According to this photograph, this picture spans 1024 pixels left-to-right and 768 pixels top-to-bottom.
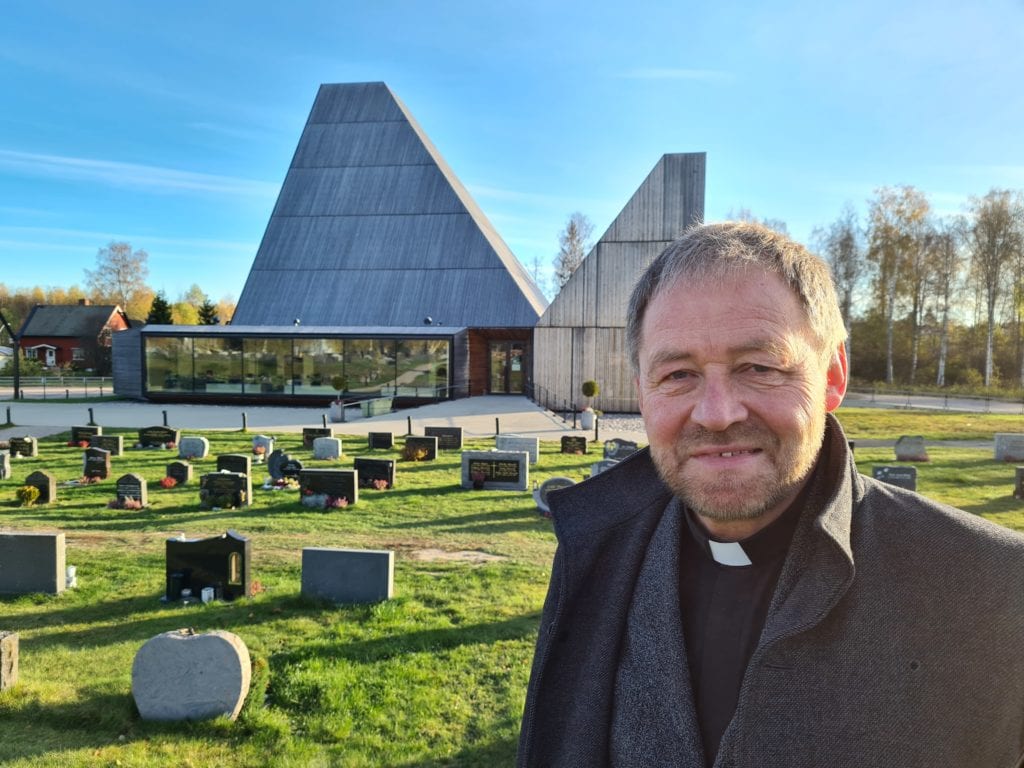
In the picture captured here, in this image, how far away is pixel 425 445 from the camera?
51.3 ft

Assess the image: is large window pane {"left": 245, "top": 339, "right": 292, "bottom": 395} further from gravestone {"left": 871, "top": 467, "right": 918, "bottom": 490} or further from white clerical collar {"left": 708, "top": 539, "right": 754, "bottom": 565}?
white clerical collar {"left": 708, "top": 539, "right": 754, "bottom": 565}

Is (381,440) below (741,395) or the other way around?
below

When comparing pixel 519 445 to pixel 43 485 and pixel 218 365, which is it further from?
pixel 218 365

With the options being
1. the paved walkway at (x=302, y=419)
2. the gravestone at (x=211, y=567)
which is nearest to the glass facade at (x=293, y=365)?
the paved walkway at (x=302, y=419)

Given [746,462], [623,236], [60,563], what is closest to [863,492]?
[746,462]

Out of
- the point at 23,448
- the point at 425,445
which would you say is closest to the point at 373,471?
the point at 425,445

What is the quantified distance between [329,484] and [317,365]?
61.5ft

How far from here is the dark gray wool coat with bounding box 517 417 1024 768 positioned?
1268 mm

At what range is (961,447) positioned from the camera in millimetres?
18734

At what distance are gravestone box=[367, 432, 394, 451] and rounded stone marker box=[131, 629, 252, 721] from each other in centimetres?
1235

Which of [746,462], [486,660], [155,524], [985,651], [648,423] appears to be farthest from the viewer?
[155,524]

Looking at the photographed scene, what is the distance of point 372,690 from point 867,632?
4.50 m

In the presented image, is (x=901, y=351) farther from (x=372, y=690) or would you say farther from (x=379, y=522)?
(x=372, y=690)

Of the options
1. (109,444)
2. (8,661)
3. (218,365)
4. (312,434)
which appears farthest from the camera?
(218,365)
